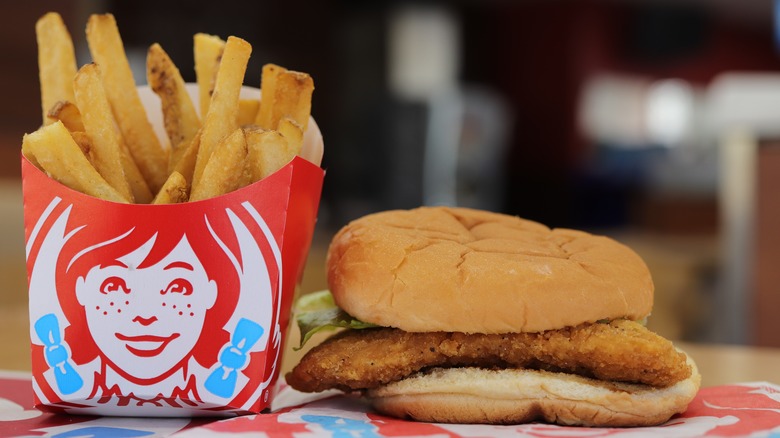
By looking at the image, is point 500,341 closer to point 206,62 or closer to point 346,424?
point 346,424

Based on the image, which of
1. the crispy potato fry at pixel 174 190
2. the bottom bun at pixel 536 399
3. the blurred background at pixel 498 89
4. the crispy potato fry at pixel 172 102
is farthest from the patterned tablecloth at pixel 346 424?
the blurred background at pixel 498 89

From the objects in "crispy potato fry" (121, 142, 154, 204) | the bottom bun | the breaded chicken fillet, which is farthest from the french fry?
the bottom bun

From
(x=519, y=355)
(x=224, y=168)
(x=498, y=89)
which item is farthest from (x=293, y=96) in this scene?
(x=498, y=89)

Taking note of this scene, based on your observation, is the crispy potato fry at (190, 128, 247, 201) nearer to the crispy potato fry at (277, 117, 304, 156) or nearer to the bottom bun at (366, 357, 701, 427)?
the crispy potato fry at (277, 117, 304, 156)

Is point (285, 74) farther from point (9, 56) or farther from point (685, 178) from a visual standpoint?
point (685, 178)

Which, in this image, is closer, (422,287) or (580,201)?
(422,287)

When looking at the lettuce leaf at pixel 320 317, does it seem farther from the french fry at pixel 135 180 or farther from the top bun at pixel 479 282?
the french fry at pixel 135 180

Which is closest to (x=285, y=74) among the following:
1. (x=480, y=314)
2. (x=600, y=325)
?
(x=480, y=314)
